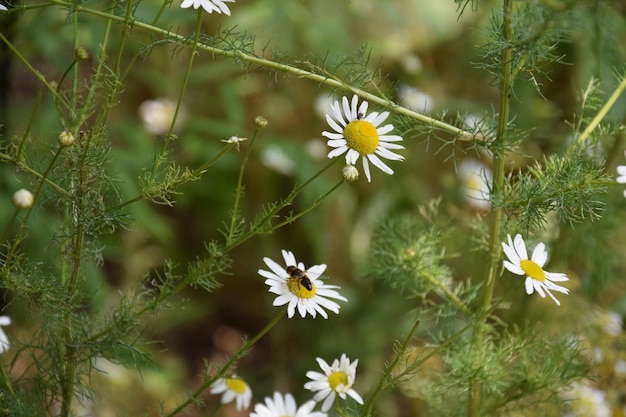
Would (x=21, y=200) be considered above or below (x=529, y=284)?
above

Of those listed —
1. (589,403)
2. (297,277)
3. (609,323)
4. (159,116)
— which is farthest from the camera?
(159,116)

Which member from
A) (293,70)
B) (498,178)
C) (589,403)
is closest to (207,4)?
(293,70)

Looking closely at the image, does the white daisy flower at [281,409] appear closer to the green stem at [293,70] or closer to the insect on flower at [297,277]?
the insect on flower at [297,277]

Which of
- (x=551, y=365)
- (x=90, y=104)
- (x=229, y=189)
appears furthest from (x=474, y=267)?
(x=90, y=104)

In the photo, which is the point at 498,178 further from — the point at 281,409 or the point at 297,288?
the point at 281,409

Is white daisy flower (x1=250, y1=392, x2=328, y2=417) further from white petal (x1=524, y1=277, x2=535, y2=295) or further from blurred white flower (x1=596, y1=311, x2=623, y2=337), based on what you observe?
blurred white flower (x1=596, y1=311, x2=623, y2=337)

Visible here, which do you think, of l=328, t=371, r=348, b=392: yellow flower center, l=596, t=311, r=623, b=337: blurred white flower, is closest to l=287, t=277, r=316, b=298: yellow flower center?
l=328, t=371, r=348, b=392: yellow flower center

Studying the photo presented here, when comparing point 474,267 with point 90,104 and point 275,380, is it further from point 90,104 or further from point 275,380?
point 90,104

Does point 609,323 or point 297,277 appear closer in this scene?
point 297,277
